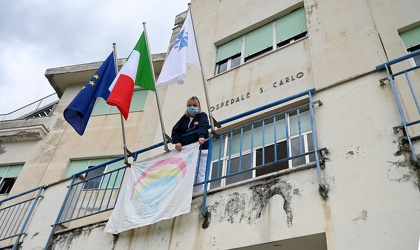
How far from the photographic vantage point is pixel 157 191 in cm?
605

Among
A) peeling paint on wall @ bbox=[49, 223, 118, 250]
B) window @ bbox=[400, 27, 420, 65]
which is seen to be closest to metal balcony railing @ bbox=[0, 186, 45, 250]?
peeling paint on wall @ bbox=[49, 223, 118, 250]

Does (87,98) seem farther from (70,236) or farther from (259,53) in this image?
(259,53)

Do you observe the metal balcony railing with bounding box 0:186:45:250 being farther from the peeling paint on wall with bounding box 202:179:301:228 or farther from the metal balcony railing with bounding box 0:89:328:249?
the peeling paint on wall with bounding box 202:179:301:228

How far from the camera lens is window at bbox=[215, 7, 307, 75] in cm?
A: 960

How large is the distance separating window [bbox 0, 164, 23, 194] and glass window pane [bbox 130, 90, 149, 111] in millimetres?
5010

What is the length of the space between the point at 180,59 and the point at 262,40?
4.08m

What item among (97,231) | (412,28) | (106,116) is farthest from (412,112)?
(106,116)

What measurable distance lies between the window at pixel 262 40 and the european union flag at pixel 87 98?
3.60 meters

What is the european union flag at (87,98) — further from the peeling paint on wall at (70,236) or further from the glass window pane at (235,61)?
the glass window pane at (235,61)

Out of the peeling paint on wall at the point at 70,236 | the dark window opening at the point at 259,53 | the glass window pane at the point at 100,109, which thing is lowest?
the peeling paint on wall at the point at 70,236

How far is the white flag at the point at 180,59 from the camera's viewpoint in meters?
6.66

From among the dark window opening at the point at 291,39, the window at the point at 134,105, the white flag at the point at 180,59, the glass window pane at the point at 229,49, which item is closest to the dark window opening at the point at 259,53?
the dark window opening at the point at 291,39

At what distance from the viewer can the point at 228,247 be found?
492cm

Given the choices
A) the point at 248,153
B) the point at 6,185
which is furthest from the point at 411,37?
the point at 6,185
